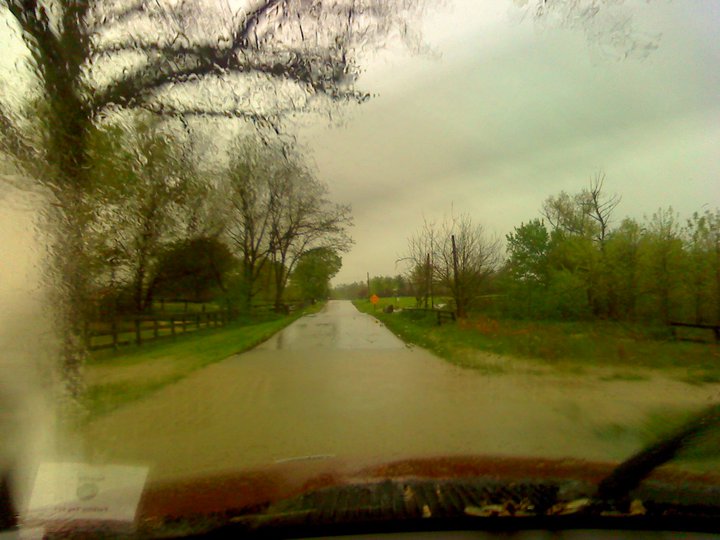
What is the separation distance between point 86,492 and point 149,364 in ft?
22.1

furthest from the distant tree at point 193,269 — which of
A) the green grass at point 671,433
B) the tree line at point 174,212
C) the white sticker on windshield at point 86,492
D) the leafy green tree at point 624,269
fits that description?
the leafy green tree at point 624,269

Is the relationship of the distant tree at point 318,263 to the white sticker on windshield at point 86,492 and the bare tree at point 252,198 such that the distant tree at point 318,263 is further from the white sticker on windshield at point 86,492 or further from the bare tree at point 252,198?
the white sticker on windshield at point 86,492

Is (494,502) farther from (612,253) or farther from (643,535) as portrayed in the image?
(612,253)

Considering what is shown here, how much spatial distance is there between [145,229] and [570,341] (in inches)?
441

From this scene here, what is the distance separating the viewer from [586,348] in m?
13.8

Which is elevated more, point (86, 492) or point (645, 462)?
Result: point (645, 462)

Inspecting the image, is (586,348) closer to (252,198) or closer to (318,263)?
(318,263)

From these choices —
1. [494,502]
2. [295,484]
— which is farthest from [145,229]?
[494,502]

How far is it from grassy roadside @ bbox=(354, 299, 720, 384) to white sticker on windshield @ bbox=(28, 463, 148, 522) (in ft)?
27.5

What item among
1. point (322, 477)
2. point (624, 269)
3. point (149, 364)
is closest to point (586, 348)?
point (624, 269)

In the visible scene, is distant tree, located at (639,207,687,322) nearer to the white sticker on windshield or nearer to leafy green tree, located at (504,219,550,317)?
leafy green tree, located at (504,219,550,317)

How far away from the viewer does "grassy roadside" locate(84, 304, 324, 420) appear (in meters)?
7.47

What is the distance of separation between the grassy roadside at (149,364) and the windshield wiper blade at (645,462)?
18.4 feet

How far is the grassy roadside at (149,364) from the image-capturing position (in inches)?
294
